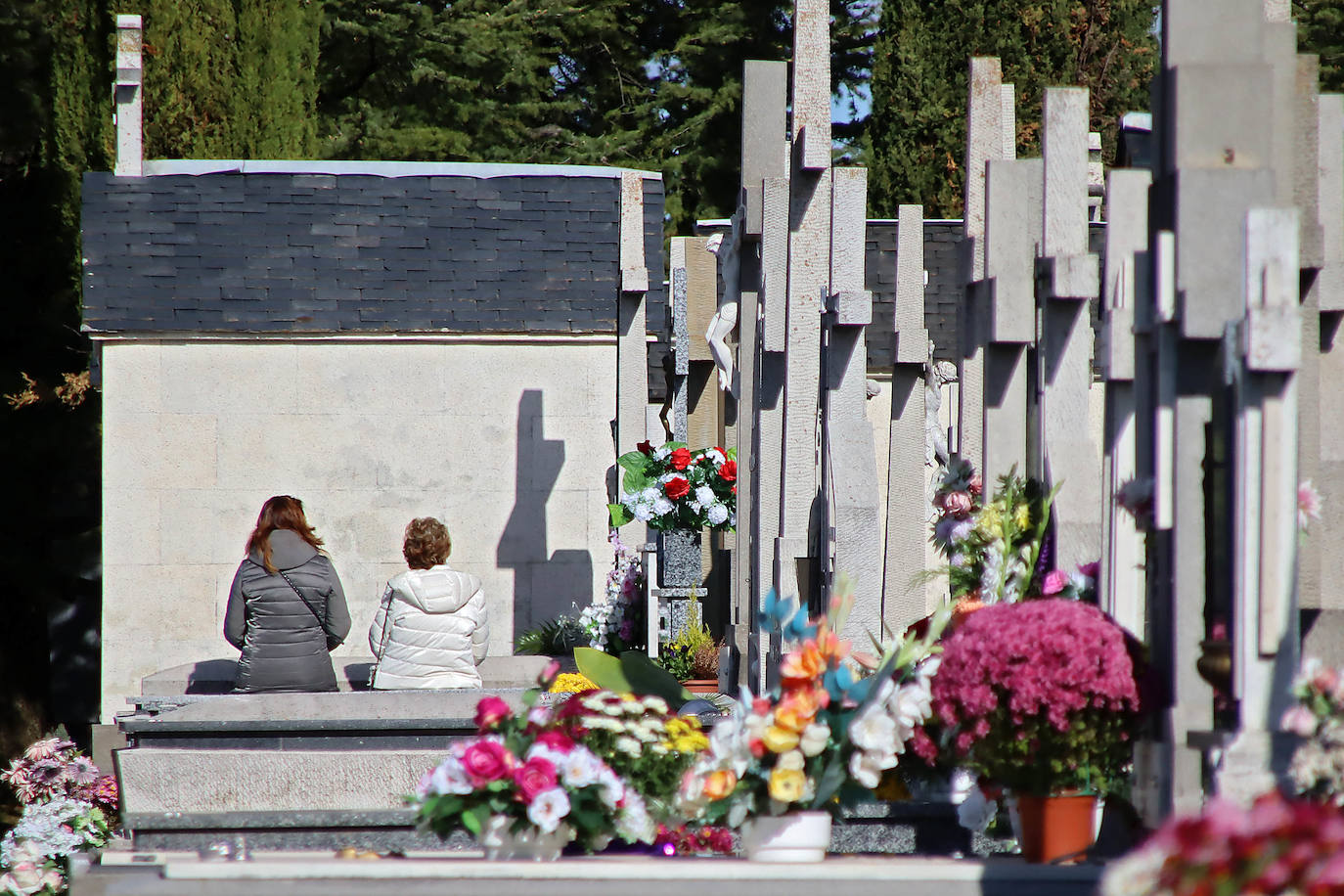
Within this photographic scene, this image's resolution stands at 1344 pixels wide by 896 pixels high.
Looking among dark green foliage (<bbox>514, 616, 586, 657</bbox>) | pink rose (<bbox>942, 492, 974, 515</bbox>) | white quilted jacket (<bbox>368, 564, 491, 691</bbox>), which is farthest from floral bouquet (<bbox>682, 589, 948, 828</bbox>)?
dark green foliage (<bbox>514, 616, 586, 657</bbox>)

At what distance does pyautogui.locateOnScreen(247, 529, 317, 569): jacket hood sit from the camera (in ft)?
24.9

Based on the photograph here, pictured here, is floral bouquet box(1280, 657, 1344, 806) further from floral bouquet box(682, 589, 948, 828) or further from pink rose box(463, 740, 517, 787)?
pink rose box(463, 740, 517, 787)

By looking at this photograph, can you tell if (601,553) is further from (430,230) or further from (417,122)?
(417,122)

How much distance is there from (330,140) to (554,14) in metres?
4.03

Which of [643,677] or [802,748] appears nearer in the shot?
[802,748]

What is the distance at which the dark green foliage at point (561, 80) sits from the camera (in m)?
21.7

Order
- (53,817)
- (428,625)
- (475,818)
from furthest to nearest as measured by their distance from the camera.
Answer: (53,817) < (428,625) < (475,818)

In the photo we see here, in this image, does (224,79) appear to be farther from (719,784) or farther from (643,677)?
(719,784)

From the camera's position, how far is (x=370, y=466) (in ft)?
39.4

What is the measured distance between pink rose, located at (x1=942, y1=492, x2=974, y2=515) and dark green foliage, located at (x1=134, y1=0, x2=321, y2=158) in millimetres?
11840

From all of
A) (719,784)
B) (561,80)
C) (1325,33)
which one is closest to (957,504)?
(719,784)

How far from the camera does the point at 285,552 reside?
7598mm

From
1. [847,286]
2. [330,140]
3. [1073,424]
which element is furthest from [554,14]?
[1073,424]

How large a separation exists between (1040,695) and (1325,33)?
828 inches
